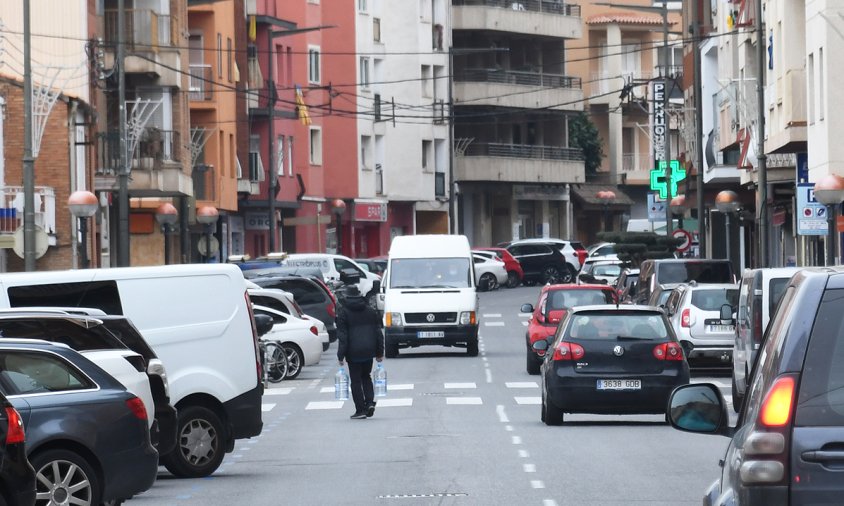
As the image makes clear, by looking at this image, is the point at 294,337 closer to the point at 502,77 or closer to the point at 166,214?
the point at 166,214

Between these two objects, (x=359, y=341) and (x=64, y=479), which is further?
(x=359, y=341)

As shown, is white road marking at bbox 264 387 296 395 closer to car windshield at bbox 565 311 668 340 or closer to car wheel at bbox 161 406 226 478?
car windshield at bbox 565 311 668 340

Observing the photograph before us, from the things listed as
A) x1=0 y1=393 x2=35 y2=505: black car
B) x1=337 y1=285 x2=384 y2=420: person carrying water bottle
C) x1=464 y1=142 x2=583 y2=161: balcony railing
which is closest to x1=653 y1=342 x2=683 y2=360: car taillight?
x1=337 y1=285 x2=384 y2=420: person carrying water bottle

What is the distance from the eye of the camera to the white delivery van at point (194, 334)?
56.5 ft

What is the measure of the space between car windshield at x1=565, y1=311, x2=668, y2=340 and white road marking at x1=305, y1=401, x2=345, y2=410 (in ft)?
19.6

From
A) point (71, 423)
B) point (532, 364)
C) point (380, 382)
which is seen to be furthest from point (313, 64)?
point (71, 423)

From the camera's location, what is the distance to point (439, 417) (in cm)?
2452

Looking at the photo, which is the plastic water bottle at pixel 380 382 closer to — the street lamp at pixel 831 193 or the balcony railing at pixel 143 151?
the street lamp at pixel 831 193

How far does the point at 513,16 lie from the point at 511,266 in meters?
18.2

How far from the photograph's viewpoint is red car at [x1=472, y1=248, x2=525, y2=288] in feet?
243

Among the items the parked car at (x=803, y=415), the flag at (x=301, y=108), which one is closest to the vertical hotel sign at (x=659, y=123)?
the flag at (x=301, y=108)

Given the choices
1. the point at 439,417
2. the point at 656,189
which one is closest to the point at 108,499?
the point at 439,417

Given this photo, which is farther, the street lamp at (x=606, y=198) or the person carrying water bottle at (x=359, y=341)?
the street lamp at (x=606, y=198)

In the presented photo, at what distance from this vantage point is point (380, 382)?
2678 cm
